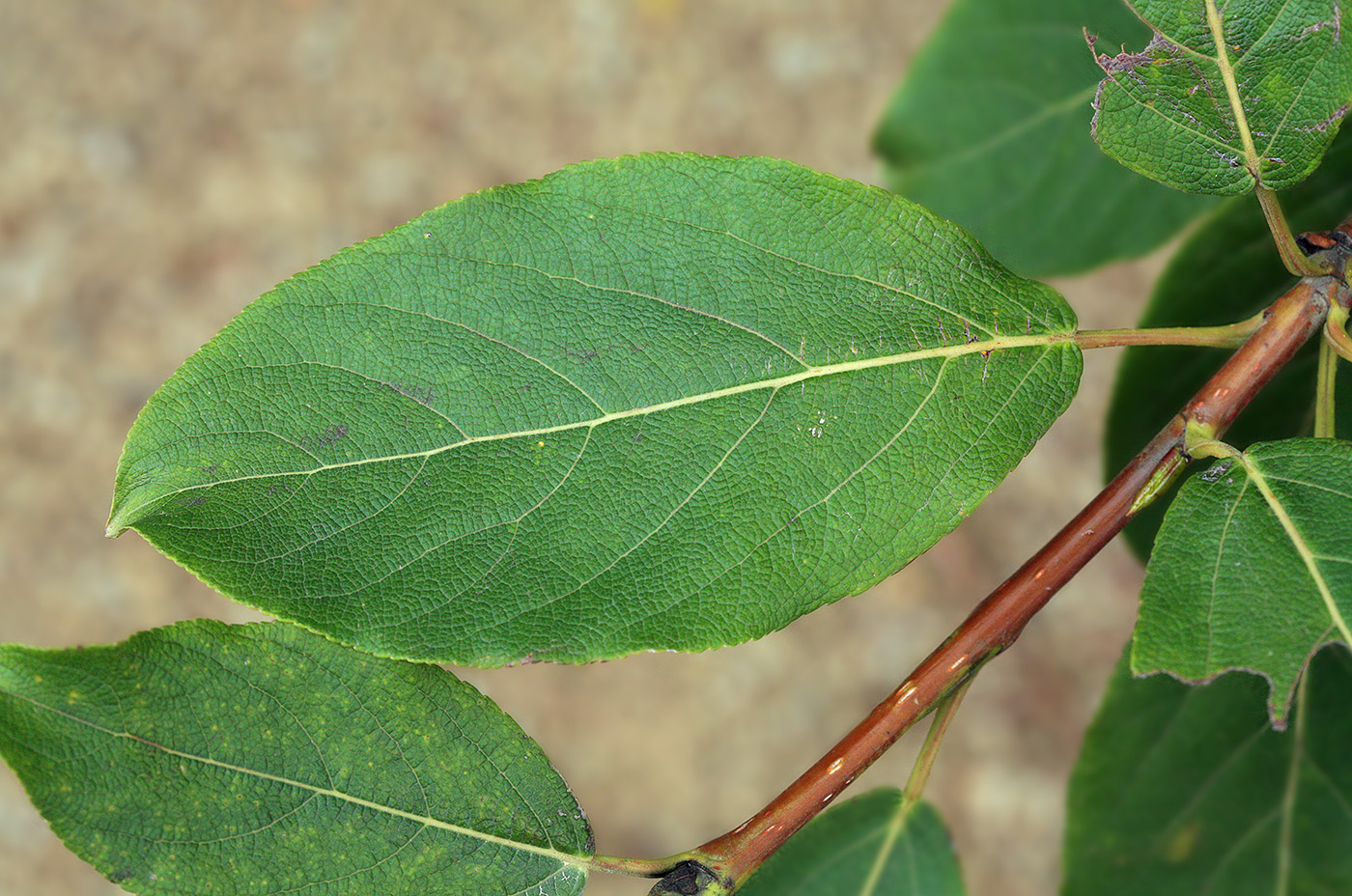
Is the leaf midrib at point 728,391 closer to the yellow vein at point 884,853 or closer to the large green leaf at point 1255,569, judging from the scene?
the large green leaf at point 1255,569

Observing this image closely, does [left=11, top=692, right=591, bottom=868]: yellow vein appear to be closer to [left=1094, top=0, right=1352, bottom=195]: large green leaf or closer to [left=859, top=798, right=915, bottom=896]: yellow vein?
[left=859, top=798, right=915, bottom=896]: yellow vein

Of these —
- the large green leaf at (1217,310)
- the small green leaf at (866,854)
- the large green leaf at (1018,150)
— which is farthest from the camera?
the large green leaf at (1018,150)

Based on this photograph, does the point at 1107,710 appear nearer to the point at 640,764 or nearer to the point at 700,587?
the point at 700,587

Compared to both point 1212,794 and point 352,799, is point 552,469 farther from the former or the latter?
point 1212,794

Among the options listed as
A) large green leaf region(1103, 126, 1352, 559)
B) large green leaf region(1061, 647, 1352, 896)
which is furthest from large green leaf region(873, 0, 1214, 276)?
large green leaf region(1061, 647, 1352, 896)

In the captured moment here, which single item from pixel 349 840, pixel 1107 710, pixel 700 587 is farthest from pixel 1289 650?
pixel 349 840

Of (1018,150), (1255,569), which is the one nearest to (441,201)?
(1018,150)

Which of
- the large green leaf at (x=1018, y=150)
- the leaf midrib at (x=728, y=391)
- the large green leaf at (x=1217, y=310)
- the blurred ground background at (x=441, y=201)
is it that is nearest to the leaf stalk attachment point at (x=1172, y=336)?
the leaf midrib at (x=728, y=391)
